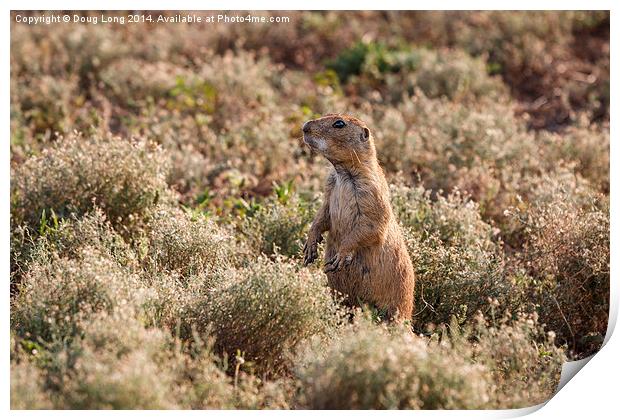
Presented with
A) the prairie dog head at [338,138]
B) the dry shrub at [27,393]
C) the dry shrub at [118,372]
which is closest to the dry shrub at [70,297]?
the dry shrub at [118,372]

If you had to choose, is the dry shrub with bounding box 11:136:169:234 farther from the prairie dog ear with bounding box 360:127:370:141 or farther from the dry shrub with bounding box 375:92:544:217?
the dry shrub with bounding box 375:92:544:217

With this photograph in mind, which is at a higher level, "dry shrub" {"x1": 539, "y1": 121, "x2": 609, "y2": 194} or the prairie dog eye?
the prairie dog eye

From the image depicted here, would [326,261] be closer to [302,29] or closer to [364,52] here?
[364,52]

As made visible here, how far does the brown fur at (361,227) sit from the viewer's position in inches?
215

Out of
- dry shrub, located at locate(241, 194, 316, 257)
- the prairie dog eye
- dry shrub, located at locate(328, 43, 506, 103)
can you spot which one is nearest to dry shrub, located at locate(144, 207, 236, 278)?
dry shrub, located at locate(241, 194, 316, 257)

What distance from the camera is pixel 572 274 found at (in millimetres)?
6105

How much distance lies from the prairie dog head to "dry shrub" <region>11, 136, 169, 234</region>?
1738 mm

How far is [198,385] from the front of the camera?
170 inches

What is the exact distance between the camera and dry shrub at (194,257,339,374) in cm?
497

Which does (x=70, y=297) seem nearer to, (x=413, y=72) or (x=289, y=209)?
(x=289, y=209)

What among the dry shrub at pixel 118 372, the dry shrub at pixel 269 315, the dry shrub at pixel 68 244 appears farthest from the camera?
the dry shrub at pixel 68 244

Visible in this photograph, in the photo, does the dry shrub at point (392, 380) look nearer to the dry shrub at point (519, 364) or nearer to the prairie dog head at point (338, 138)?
the dry shrub at point (519, 364)

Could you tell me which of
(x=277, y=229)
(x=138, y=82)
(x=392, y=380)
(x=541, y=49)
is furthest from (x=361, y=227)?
(x=541, y=49)

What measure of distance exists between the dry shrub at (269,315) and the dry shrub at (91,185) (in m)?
1.90
